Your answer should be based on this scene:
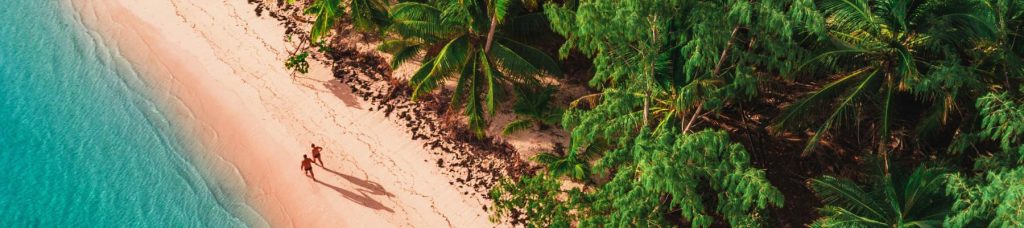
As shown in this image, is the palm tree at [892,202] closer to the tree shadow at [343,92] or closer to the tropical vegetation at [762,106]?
the tropical vegetation at [762,106]

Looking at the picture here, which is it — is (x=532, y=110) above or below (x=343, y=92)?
above

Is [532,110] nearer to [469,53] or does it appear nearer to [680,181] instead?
[469,53]

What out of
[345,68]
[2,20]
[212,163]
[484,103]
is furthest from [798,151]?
[2,20]

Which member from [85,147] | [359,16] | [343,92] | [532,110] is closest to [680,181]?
[532,110]

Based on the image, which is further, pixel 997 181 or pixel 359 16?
pixel 359 16

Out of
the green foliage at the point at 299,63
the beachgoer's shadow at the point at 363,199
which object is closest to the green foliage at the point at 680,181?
the beachgoer's shadow at the point at 363,199

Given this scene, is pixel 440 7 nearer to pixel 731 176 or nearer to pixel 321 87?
pixel 321 87
